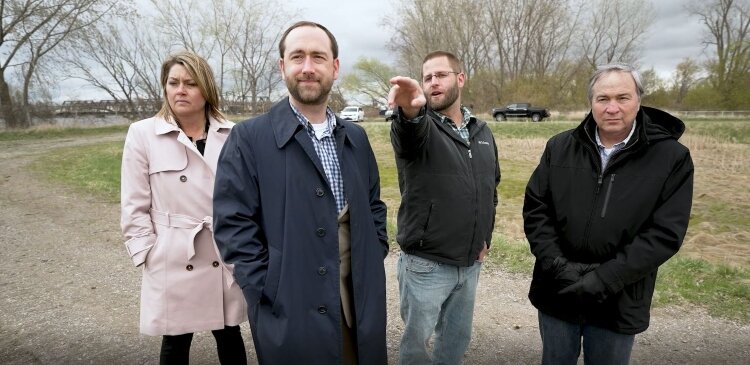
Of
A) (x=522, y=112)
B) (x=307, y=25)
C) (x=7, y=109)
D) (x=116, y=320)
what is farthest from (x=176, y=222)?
(x=522, y=112)

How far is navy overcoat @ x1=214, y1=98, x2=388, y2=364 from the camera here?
185cm

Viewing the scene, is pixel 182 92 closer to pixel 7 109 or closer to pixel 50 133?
pixel 50 133

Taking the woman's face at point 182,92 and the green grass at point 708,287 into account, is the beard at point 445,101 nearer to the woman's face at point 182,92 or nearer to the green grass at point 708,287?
the woman's face at point 182,92

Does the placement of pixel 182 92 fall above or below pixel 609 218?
above

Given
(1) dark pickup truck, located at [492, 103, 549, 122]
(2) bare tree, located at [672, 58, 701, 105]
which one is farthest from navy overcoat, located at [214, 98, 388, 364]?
(2) bare tree, located at [672, 58, 701, 105]

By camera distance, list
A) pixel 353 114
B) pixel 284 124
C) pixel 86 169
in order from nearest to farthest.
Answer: pixel 284 124 → pixel 86 169 → pixel 353 114

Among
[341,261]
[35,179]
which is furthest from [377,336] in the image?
[35,179]

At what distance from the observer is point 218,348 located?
8.79 ft

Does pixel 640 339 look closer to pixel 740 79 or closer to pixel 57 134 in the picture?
pixel 57 134

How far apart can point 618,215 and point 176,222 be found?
241 centimetres

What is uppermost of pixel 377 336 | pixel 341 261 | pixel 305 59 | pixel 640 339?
pixel 305 59

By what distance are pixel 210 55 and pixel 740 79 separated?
4726 centimetres

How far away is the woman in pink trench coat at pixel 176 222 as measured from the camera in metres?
2.40

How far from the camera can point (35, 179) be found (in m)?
10.3
